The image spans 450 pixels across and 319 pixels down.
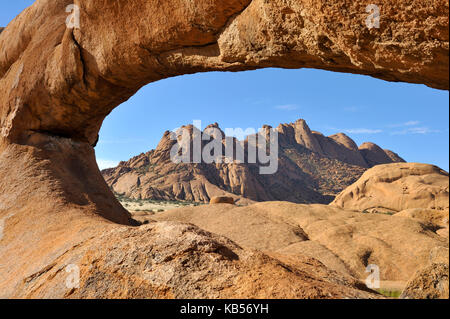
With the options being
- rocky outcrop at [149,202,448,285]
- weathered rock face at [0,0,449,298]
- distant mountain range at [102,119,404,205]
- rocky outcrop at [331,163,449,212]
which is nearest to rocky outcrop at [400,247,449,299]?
weathered rock face at [0,0,449,298]

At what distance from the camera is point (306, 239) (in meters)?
12.4

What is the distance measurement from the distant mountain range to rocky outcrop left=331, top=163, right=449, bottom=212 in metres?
20.7

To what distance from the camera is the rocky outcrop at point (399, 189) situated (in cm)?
2403

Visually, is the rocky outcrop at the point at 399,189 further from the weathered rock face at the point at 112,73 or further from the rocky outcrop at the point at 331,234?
the weathered rock face at the point at 112,73

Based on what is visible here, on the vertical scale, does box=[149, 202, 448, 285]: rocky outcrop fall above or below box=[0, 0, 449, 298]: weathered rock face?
below

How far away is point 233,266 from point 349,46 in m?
2.78

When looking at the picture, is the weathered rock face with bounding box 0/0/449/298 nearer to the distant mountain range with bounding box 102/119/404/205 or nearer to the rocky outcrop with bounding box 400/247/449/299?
the rocky outcrop with bounding box 400/247/449/299

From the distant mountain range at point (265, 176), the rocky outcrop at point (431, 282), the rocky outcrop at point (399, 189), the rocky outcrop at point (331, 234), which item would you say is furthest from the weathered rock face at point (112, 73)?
the distant mountain range at point (265, 176)

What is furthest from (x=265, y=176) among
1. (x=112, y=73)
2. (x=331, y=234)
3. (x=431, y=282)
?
(x=431, y=282)

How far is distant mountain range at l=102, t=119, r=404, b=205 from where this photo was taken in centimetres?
5103

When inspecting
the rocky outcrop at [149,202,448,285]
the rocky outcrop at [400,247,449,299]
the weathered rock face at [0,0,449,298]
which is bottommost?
the rocky outcrop at [149,202,448,285]

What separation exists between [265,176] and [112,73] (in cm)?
6136

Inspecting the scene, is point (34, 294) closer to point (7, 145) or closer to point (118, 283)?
point (118, 283)

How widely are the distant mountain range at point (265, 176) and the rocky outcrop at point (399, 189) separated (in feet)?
67.9
